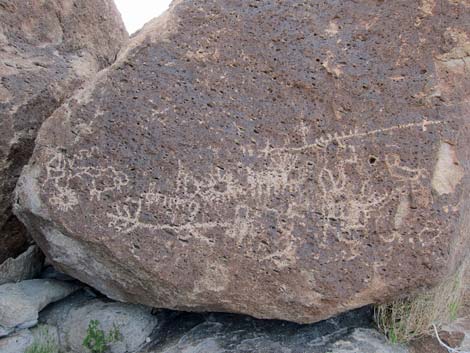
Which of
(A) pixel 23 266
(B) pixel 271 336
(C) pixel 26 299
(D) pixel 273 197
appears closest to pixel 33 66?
(A) pixel 23 266

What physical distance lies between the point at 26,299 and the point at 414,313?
A: 1.71 metres

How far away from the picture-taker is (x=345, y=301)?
2062mm

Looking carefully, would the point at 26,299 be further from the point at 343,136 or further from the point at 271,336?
the point at 343,136

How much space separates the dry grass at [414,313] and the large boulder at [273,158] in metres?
0.20

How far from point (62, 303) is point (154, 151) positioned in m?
1.00

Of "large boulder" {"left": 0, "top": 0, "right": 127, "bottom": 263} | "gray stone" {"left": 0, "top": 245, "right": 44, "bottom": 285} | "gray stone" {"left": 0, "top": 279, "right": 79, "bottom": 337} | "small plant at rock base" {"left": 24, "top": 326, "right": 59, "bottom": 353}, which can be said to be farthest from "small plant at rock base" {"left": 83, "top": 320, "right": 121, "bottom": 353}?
"large boulder" {"left": 0, "top": 0, "right": 127, "bottom": 263}

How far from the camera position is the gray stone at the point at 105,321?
2393 mm

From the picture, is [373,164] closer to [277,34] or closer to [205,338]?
[277,34]

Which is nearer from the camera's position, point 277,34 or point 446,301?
point 277,34

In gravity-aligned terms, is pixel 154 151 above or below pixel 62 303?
above

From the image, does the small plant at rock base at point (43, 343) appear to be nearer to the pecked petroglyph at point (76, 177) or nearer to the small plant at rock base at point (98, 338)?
the small plant at rock base at point (98, 338)

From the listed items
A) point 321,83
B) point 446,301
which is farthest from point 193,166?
point 446,301

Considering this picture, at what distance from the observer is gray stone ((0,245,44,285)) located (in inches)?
102

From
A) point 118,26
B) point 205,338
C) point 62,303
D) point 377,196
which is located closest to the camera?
point 377,196
